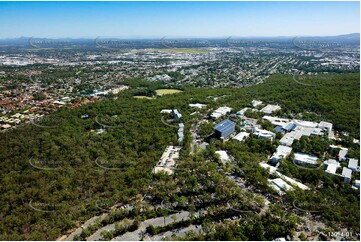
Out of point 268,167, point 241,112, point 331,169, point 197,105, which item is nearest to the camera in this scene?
point 331,169

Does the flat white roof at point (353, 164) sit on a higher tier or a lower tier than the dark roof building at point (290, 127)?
lower

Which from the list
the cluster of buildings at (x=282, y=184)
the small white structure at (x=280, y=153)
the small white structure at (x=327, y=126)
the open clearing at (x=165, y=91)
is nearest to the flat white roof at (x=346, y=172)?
the cluster of buildings at (x=282, y=184)

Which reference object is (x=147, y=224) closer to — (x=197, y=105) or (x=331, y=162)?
(x=331, y=162)

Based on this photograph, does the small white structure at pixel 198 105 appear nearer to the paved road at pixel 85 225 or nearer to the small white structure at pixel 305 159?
the small white structure at pixel 305 159

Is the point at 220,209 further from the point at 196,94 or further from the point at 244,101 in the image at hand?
the point at 196,94

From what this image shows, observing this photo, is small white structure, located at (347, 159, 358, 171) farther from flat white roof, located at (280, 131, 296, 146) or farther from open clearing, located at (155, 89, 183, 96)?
open clearing, located at (155, 89, 183, 96)

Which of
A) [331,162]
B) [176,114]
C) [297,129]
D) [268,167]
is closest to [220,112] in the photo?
[176,114]
